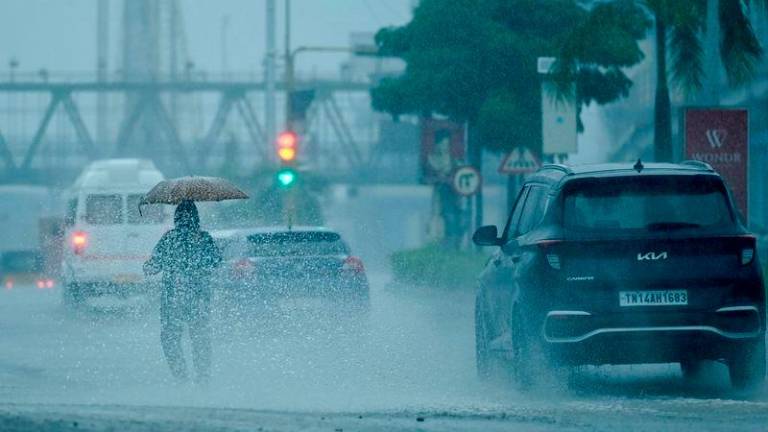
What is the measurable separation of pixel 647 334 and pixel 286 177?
60.7 feet

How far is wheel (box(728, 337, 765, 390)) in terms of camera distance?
39.5ft

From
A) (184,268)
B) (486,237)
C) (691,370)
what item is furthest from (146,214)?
(691,370)

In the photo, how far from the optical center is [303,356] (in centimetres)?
1642

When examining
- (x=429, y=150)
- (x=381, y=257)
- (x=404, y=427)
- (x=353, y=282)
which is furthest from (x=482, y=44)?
(x=404, y=427)

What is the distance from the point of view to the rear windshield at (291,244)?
1986cm

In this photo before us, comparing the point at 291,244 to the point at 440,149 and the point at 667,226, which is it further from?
the point at 440,149

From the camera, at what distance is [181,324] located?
14.6 meters

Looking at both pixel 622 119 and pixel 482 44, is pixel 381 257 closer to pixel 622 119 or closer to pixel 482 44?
pixel 482 44

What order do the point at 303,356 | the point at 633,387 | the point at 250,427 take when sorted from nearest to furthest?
the point at 250,427 < the point at 633,387 < the point at 303,356

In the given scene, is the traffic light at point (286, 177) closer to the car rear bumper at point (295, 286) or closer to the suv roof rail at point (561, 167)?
the car rear bumper at point (295, 286)

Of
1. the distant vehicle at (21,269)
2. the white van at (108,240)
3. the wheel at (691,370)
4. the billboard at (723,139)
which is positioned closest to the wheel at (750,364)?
the wheel at (691,370)

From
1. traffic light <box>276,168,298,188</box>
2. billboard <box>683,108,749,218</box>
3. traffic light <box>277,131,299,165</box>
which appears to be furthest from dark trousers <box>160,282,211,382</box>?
traffic light <box>277,131,299,165</box>

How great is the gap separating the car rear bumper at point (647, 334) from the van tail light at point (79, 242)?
16.9 m

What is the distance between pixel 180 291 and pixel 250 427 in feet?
16.5
